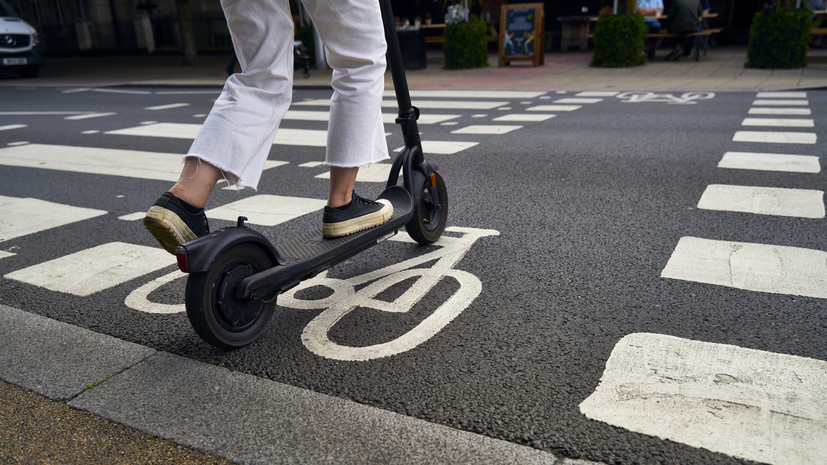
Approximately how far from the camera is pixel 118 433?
191cm

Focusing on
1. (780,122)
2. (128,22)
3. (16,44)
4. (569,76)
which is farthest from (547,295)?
(128,22)

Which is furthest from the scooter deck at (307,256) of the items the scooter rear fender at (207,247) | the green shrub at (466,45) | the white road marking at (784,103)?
the green shrub at (466,45)

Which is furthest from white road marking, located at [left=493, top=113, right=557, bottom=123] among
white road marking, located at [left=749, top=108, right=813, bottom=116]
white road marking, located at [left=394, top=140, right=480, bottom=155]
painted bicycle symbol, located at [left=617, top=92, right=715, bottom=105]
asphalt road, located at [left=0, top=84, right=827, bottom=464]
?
white road marking, located at [left=749, top=108, right=813, bottom=116]

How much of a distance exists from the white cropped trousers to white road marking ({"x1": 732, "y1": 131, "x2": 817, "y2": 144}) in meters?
4.68

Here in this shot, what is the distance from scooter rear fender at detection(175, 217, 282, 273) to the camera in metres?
2.08

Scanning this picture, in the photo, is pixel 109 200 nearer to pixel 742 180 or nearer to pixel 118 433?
pixel 118 433

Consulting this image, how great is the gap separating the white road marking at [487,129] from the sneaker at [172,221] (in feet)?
17.1

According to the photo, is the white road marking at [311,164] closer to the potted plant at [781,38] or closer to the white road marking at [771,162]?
the white road marking at [771,162]

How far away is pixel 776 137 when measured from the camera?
6.18 m

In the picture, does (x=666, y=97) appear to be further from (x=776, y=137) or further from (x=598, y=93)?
(x=776, y=137)

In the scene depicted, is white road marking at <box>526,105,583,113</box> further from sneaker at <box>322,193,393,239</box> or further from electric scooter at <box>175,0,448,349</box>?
sneaker at <box>322,193,393,239</box>

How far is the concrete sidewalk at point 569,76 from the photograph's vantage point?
37.3ft

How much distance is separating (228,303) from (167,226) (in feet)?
1.06

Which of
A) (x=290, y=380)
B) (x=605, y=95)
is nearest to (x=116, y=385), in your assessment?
(x=290, y=380)
